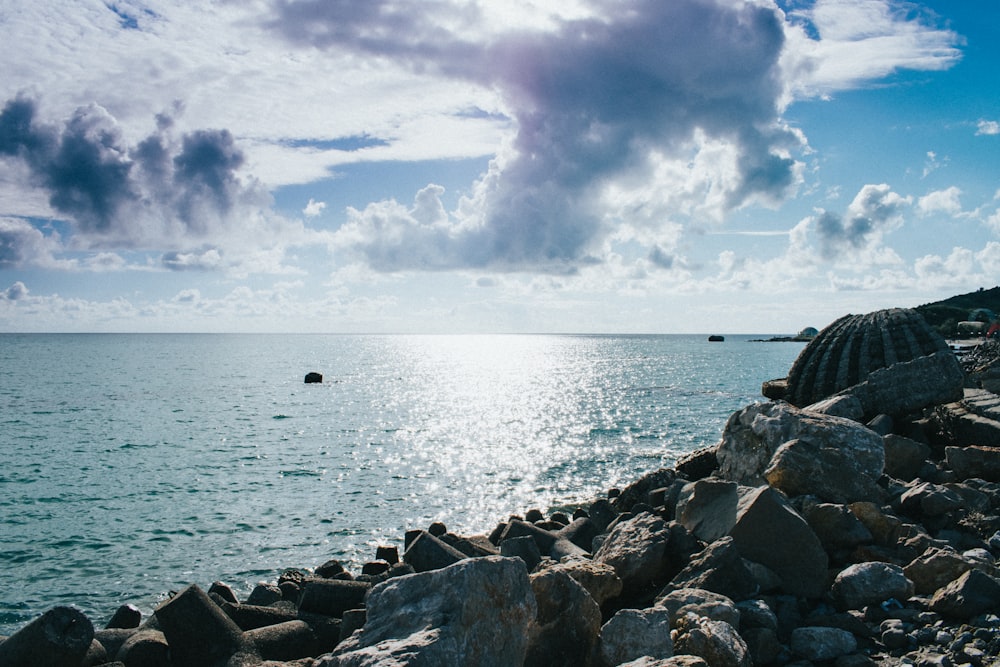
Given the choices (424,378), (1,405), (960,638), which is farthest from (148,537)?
(424,378)

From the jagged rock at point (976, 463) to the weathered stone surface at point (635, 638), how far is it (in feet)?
29.2

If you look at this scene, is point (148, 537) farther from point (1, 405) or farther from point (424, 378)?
point (424, 378)

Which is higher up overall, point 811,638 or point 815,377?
point 815,377

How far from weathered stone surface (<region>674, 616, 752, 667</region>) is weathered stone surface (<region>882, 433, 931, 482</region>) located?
28.0 feet

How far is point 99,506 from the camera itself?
84.8 feet

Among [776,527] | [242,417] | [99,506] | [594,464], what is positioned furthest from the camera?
[242,417]

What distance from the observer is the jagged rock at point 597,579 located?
8.01 meters

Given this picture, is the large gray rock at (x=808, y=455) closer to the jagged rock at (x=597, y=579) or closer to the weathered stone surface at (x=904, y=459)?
the weathered stone surface at (x=904, y=459)

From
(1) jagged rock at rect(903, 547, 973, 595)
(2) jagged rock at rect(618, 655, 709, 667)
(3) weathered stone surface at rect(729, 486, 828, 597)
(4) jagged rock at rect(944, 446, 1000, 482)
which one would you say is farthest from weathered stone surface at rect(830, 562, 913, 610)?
(4) jagged rock at rect(944, 446, 1000, 482)

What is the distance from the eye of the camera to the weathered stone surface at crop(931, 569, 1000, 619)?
6.66 metres

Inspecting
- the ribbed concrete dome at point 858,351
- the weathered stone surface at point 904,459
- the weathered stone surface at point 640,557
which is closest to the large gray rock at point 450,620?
the weathered stone surface at point 640,557

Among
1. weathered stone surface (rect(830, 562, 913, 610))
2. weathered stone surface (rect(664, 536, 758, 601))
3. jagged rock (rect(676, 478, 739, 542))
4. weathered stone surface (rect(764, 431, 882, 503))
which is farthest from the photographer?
weathered stone surface (rect(764, 431, 882, 503))

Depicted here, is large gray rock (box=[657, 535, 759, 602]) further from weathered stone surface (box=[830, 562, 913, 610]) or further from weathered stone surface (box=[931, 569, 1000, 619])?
weathered stone surface (box=[931, 569, 1000, 619])

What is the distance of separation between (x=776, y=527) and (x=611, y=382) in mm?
80544
